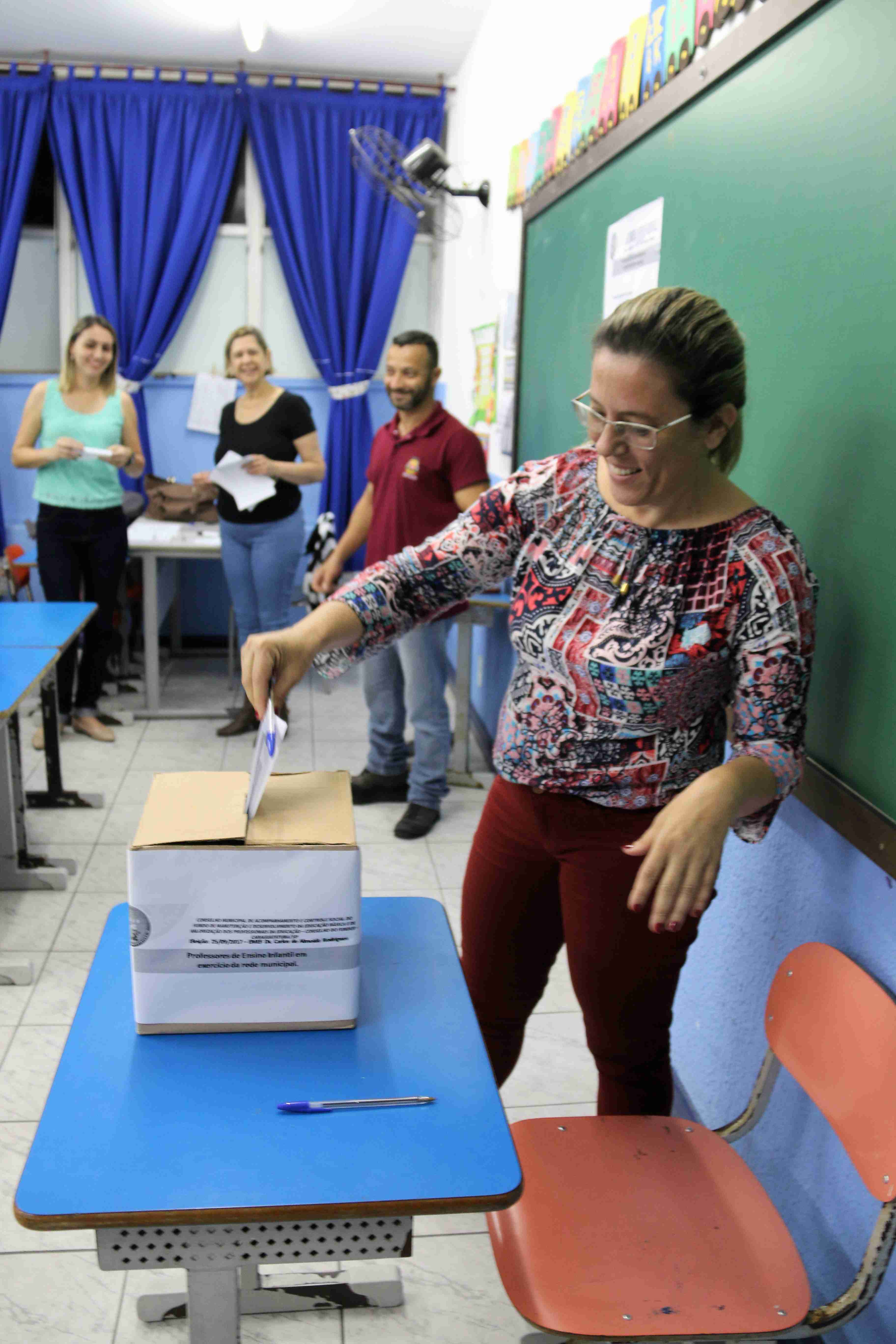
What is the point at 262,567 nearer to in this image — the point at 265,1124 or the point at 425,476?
the point at 425,476

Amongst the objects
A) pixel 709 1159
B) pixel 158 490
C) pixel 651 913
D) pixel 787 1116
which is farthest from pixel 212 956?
pixel 158 490

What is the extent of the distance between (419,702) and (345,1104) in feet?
8.02

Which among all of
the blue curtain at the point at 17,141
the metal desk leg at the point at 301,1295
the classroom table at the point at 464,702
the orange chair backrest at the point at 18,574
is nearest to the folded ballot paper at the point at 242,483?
the classroom table at the point at 464,702

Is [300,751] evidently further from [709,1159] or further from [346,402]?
[709,1159]

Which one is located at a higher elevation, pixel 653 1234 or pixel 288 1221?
pixel 288 1221

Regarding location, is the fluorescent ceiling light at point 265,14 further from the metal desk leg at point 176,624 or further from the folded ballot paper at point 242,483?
the metal desk leg at point 176,624

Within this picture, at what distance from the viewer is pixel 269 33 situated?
4738mm

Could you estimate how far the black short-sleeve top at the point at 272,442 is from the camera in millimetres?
3898

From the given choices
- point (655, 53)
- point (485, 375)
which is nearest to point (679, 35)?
point (655, 53)

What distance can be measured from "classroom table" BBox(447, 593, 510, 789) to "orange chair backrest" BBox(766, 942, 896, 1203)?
7.42 ft

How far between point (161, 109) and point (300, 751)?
3472 mm

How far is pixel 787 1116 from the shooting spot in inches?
61.1

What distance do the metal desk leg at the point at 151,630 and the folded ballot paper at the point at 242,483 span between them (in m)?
0.72

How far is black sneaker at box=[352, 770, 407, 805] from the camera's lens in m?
3.64
